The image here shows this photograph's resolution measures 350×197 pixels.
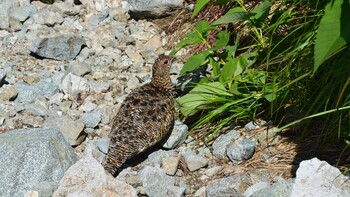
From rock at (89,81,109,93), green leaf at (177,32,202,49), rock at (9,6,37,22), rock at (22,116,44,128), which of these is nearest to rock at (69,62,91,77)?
rock at (89,81,109,93)

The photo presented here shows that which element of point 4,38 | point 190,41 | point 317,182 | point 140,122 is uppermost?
point 317,182

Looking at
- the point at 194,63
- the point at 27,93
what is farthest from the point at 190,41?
the point at 27,93

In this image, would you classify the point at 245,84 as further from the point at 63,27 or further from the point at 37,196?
the point at 63,27

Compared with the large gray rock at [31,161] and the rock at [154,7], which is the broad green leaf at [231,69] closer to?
the large gray rock at [31,161]

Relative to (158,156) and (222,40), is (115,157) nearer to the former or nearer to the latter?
(158,156)

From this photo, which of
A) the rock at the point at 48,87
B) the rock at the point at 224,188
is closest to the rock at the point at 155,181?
the rock at the point at 224,188

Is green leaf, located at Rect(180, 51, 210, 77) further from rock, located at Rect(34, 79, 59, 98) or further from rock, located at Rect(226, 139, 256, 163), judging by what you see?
rock, located at Rect(34, 79, 59, 98)
